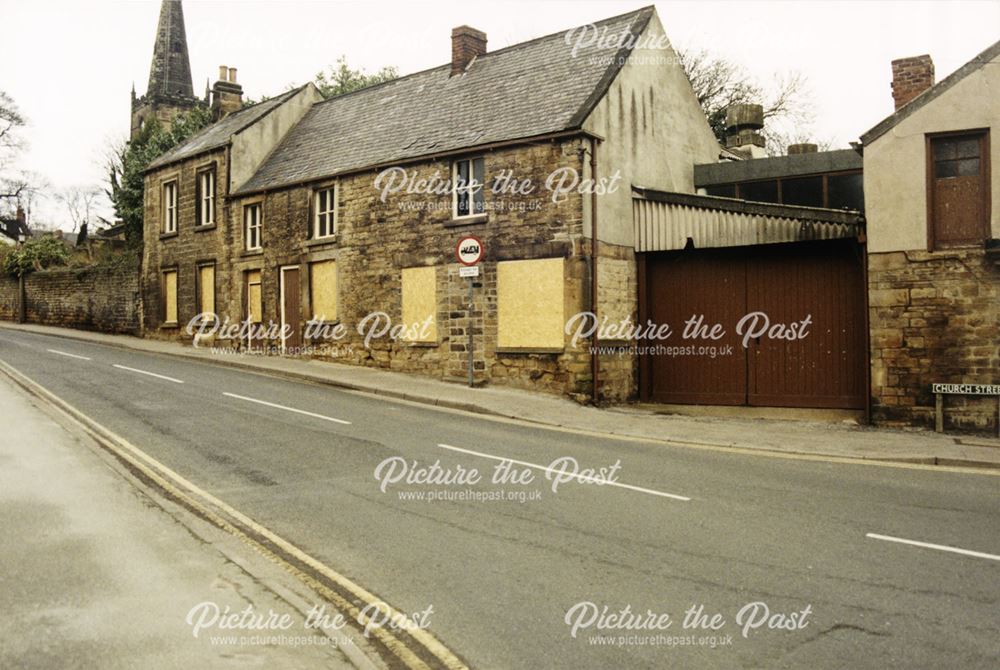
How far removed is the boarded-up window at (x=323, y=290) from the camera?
73.2 ft

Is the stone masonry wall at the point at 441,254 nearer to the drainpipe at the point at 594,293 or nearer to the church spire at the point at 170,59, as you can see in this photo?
the drainpipe at the point at 594,293

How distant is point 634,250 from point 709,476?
9.66 meters

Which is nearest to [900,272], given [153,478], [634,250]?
[634,250]

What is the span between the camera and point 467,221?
1859cm

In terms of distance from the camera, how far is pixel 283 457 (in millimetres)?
9797

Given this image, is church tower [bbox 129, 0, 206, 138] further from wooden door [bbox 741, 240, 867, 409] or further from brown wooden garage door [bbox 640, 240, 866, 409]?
wooden door [bbox 741, 240, 867, 409]

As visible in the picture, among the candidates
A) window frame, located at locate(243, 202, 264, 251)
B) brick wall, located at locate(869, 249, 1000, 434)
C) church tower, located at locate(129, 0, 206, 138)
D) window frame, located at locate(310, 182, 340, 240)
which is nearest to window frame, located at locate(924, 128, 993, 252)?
brick wall, located at locate(869, 249, 1000, 434)

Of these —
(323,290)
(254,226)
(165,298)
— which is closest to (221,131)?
(254,226)

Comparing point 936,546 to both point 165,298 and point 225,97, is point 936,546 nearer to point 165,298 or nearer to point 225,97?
point 165,298

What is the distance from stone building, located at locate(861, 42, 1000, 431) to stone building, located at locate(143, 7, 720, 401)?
5677mm

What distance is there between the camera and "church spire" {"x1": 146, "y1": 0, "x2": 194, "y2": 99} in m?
66.9

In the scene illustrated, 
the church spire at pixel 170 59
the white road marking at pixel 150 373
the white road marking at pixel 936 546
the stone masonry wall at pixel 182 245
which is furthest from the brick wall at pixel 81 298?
the church spire at pixel 170 59

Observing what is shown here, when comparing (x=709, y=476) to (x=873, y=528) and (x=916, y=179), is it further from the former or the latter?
(x=916, y=179)

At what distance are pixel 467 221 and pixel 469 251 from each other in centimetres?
172
